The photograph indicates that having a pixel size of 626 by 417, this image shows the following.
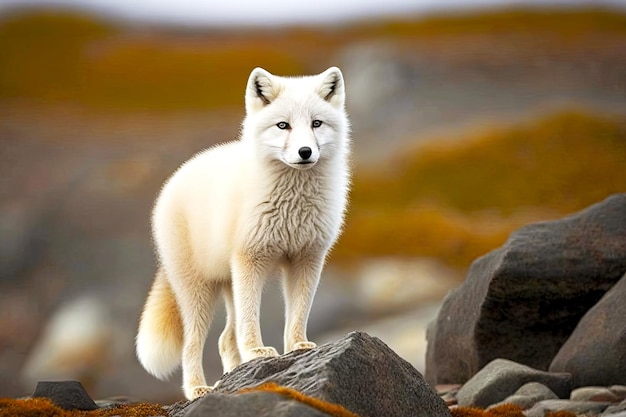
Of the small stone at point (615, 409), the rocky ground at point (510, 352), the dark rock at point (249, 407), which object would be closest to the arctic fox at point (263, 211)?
the rocky ground at point (510, 352)

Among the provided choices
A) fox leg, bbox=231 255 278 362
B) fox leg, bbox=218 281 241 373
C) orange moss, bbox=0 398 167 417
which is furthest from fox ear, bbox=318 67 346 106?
orange moss, bbox=0 398 167 417

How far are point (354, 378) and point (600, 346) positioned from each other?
3939 millimetres

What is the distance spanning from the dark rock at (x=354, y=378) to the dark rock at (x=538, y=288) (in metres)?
3.37

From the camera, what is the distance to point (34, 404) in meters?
7.20

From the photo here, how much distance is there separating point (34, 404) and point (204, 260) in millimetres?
1879

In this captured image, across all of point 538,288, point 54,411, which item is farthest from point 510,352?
point 54,411

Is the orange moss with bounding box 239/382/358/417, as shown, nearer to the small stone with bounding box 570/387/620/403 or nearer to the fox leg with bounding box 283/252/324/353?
the fox leg with bounding box 283/252/324/353

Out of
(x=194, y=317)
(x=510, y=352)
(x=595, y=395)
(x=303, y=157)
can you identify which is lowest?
(x=595, y=395)

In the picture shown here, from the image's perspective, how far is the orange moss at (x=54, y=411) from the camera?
22.9 ft

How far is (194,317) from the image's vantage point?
7.67 m

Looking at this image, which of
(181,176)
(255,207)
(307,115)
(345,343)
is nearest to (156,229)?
(181,176)

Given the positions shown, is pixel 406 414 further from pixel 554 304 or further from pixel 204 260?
pixel 554 304

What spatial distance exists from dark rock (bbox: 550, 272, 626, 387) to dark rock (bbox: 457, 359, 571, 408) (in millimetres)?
256

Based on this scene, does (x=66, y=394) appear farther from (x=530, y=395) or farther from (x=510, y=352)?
(x=510, y=352)
